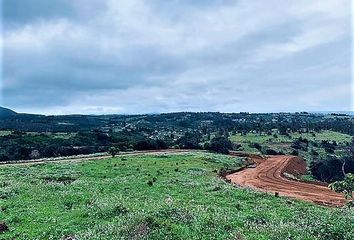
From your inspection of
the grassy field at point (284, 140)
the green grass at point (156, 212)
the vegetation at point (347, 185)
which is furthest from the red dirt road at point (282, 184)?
the grassy field at point (284, 140)

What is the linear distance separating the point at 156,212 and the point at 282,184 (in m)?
26.7

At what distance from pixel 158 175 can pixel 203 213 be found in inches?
850

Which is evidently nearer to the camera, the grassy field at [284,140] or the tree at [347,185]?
the tree at [347,185]

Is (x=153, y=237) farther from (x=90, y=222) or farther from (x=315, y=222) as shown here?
(x=315, y=222)

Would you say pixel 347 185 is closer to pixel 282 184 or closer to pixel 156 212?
pixel 156 212

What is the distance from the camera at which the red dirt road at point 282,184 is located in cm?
3638

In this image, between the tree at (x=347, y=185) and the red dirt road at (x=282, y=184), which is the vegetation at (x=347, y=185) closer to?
the tree at (x=347, y=185)

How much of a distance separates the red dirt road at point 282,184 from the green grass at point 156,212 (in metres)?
5.27

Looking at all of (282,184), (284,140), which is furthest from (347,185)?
(284,140)

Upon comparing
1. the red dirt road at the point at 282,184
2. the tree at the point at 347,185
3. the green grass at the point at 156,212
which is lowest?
the red dirt road at the point at 282,184

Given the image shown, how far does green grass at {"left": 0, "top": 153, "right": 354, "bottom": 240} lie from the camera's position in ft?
65.0

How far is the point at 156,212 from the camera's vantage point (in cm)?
2189

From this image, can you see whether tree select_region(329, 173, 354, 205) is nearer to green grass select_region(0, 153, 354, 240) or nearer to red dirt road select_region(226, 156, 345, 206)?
green grass select_region(0, 153, 354, 240)

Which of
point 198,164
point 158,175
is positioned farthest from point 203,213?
point 198,164
